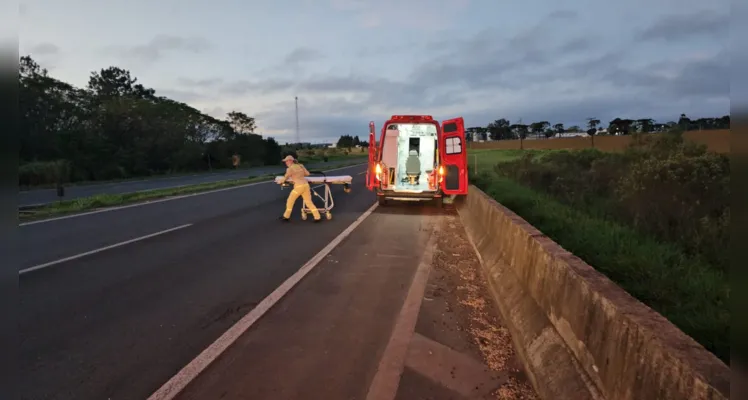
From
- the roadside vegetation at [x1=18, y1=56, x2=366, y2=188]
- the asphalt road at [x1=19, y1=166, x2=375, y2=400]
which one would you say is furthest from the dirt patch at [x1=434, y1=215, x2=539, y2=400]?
the roadside vegetation at [x1=18, y1=56, x2=366, y2=188]

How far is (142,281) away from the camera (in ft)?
22.3

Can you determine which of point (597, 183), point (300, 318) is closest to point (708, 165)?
point (597, 183)

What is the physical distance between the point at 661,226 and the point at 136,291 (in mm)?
9964

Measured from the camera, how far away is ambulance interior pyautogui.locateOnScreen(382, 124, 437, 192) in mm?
15805

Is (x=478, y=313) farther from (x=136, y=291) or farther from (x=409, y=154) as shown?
(x=409, y=154)

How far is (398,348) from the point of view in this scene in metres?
4.62

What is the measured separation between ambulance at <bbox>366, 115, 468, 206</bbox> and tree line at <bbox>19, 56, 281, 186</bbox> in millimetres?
20749

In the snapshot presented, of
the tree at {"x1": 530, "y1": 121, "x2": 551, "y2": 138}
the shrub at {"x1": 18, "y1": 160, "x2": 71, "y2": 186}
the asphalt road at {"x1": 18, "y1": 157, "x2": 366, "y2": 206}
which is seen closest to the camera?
the asphalt road at {"x1": 18, "y1": 157, "x2": 366, "y2": 206}

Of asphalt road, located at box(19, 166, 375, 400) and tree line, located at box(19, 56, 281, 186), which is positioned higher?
tree line, located at box(19, 56, 281, 186)

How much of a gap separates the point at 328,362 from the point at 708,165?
11.5m

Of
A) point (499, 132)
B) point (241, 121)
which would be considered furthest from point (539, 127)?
point (241, 121)

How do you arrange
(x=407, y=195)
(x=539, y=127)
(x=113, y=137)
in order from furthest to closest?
(x=539, y=127) → (x=113, y=137) → (x=407, y=195)

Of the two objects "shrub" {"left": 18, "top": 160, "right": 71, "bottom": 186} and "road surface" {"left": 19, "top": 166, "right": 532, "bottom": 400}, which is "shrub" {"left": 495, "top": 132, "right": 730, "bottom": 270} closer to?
"road surface" {"left": 19, "top": 166, "right": 532, "bottom": 400}

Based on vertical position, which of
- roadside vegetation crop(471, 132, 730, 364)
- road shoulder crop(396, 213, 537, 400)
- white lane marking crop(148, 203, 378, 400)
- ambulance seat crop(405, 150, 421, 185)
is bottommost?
road shoulder crop(396, 213, 537, 400)
